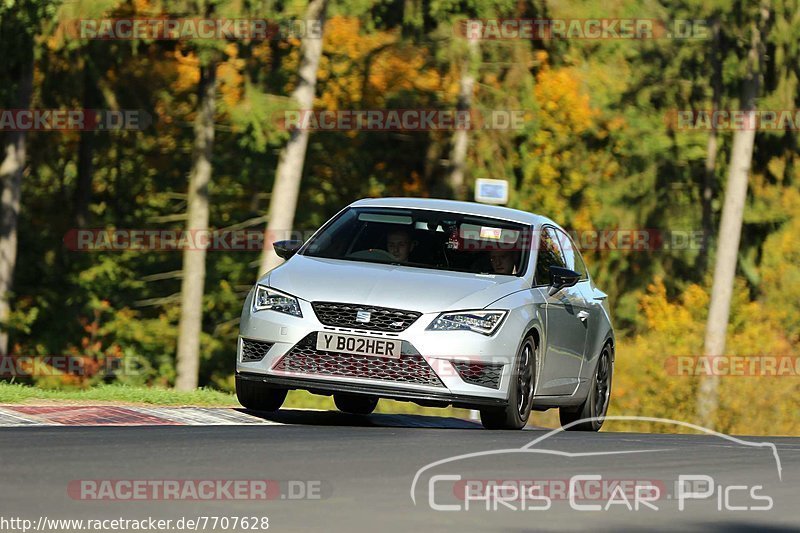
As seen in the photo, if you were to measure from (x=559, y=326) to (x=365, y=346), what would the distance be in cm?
228

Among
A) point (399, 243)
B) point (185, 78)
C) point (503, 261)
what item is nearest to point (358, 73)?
point (185, 78)

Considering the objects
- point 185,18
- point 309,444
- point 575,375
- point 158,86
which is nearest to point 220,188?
point 158,86

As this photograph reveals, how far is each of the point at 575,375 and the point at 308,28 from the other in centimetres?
1824

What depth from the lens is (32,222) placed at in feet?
151

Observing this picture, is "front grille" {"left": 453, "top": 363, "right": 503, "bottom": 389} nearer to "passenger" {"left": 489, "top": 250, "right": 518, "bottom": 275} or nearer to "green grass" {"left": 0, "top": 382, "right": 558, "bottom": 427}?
"passenger" {"left": 489, "top": 250, "right": 518, "bottom": 275}

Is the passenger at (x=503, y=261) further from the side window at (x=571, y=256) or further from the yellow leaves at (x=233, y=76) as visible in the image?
→ the yellow leaves at (x=233, y=76)

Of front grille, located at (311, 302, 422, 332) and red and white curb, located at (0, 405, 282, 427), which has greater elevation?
front grille, located at (311, 302, 422, 332)

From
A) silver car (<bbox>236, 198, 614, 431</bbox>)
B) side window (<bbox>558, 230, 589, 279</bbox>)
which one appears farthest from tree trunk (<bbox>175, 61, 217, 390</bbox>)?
silver car (<bbox>236, 198, 614, 431</bbox>)

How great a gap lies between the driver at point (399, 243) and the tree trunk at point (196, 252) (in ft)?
70.3

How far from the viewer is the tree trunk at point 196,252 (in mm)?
34969

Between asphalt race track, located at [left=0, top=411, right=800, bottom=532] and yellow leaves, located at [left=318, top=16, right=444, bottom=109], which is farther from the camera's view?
yellow leaves, located at [left=318, top=16, right=444, bottom=109]

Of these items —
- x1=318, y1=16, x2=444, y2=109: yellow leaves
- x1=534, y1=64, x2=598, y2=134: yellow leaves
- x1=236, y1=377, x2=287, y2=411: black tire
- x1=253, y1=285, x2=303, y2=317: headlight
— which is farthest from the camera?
x1=534, y1=64, x2=598, y2=134: yellow leaves

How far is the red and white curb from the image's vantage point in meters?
12.3

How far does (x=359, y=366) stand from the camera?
480 inches
